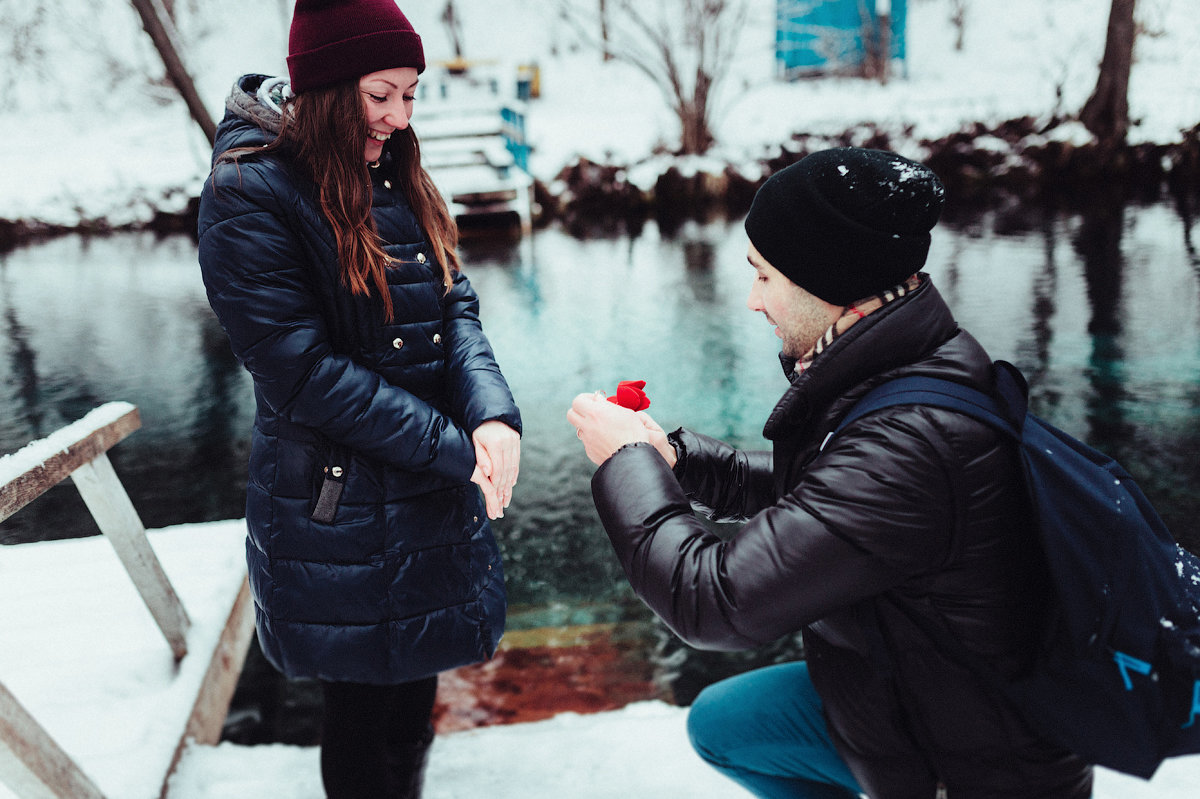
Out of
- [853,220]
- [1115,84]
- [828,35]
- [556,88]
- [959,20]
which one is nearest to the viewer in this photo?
[853,220]

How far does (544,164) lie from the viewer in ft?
40.2

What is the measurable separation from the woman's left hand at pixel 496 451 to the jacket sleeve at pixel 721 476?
291 mm

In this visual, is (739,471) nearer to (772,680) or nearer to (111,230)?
(772,680)

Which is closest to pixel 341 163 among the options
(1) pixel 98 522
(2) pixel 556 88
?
(1) pixel 98 522

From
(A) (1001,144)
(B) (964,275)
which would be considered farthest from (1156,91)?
(B) (964,275)

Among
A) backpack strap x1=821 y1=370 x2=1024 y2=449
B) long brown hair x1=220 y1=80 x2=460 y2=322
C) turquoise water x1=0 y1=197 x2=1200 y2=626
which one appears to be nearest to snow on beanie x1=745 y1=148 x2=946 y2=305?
backpack strap x1=821 y1=370 x2=1024 y2=449

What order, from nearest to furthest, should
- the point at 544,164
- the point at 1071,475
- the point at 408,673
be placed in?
the point at 1071,475, the point at 408,673, the point at 544,164

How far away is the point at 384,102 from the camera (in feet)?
4.67

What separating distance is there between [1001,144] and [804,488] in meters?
11.7

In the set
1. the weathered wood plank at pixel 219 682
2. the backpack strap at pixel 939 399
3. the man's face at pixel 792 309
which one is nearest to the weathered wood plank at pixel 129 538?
the weathered wood plank at pixel 219 682

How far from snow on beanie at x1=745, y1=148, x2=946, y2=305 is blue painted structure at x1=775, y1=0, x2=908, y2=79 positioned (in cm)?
1746

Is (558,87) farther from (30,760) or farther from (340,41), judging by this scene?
(30,760)

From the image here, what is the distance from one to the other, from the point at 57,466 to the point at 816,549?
1643 millimetres

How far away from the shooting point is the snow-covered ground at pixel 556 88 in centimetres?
1083
